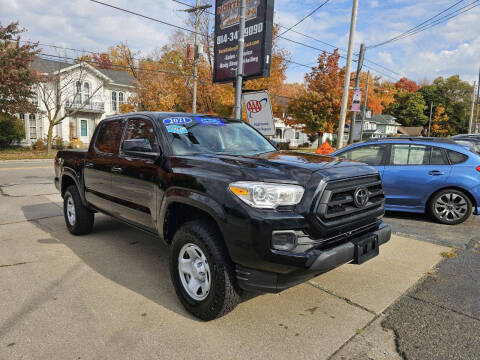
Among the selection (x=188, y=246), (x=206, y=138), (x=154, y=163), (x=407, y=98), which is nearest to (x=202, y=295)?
(x=188, y=246)

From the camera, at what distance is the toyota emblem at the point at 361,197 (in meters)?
2.86

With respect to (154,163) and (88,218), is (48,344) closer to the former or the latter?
(154,163)

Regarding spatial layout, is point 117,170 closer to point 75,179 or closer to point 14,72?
point 75,179

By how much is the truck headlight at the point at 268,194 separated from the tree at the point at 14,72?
73.8 feet

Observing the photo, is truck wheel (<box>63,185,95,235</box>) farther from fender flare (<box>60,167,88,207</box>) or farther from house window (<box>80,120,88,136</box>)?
house window (<box>80,120,88,136</box>)

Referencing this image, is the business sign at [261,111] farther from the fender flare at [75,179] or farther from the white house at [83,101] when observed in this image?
the white house at [83,101]

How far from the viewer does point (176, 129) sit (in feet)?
11.8

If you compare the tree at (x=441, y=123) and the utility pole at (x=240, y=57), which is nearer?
the utility pole at (x=240, y=57)

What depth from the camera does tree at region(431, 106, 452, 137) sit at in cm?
7144

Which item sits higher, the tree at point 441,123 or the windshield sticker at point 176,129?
the tree at point 441,123

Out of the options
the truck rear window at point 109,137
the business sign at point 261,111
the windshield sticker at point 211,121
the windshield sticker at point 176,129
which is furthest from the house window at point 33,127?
the windshield sticker at point 176,129

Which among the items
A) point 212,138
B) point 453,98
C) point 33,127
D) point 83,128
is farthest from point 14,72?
point 453,98

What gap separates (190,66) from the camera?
80.8 feet

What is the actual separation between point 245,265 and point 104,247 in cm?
295
